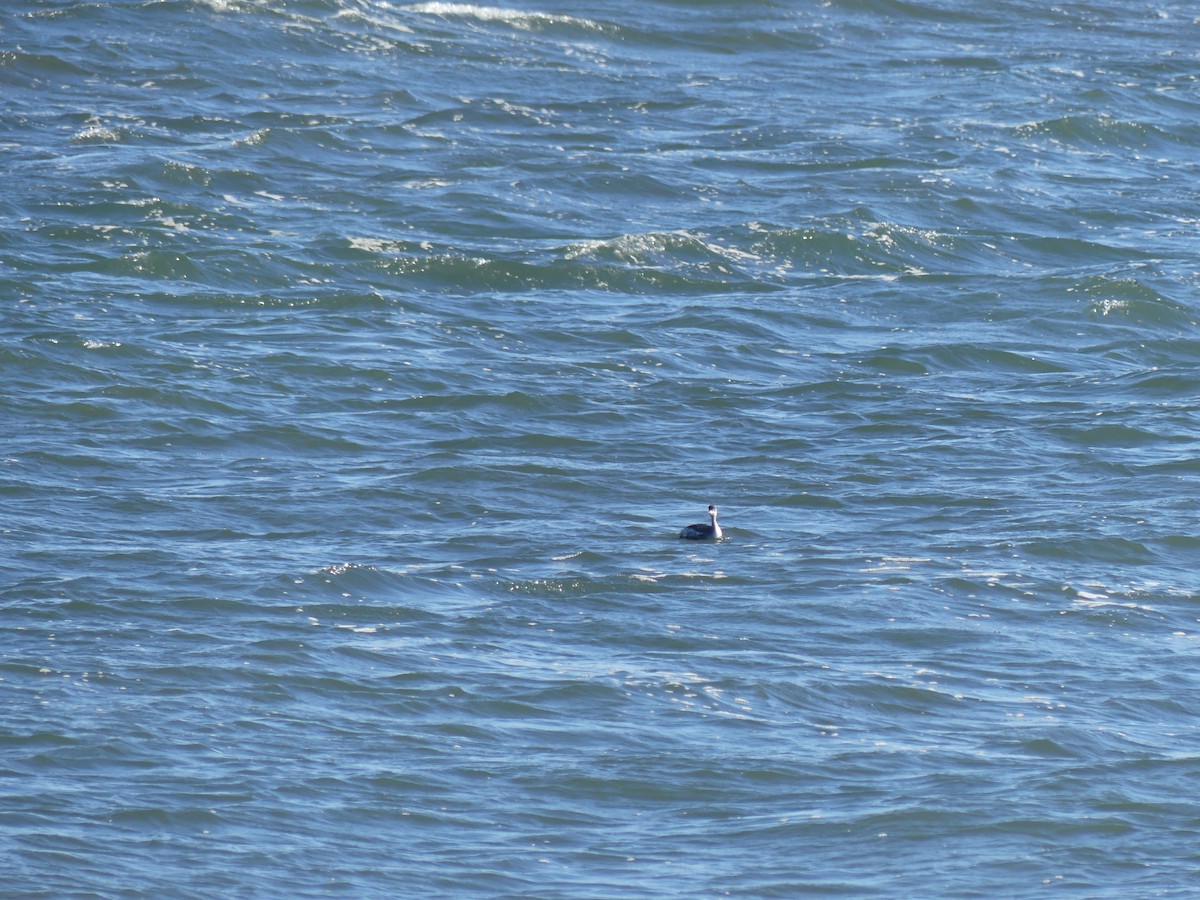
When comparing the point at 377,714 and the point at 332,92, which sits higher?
the point at 332,92

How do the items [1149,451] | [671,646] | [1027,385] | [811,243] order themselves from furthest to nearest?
[811,243], [1027,385], [1149,451], [671,646]

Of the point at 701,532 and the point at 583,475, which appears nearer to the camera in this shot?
the point at 701,532

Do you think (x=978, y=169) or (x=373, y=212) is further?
(x=978, y=169)

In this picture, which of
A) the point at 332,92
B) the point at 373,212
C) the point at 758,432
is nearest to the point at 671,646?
the point at 758,432

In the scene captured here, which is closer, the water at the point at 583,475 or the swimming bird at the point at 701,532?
the water at the point at 583,475

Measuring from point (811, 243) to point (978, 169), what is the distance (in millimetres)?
4697

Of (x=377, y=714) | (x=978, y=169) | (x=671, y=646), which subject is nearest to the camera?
(x=377, y=714)

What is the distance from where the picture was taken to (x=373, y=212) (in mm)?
23172

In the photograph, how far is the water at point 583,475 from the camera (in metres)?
10.2

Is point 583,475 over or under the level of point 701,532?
under

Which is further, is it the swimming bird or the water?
the swimming bird

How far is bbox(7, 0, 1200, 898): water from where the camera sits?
10.2 metres

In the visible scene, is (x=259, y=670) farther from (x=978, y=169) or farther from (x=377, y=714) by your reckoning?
(x=978, y=169)

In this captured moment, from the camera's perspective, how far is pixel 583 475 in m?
15.6
